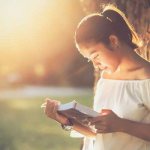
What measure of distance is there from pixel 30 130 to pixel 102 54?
5253 millimetres

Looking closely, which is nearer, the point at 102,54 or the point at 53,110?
the point at 102,54

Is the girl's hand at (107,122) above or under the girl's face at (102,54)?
under

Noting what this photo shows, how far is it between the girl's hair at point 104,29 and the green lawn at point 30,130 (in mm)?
3852

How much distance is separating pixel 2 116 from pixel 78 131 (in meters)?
5.95

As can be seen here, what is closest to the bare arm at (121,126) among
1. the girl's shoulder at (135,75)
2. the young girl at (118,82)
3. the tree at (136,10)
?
the young girl at (118,82)

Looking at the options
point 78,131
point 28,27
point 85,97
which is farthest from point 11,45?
point 78,131

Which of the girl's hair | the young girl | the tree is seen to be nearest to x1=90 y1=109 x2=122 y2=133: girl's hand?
the young girl

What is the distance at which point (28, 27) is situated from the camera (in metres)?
11.6

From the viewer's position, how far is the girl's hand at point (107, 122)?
2.97 m

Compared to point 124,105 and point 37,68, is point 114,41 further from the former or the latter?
point 37,68

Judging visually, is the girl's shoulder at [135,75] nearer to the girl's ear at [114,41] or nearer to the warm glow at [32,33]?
the girl's ear at [114,41]

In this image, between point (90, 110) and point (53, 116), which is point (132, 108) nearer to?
point (90, 110)

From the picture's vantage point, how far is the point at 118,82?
3094mm

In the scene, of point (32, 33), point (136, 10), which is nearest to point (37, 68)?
point (32, 33)
